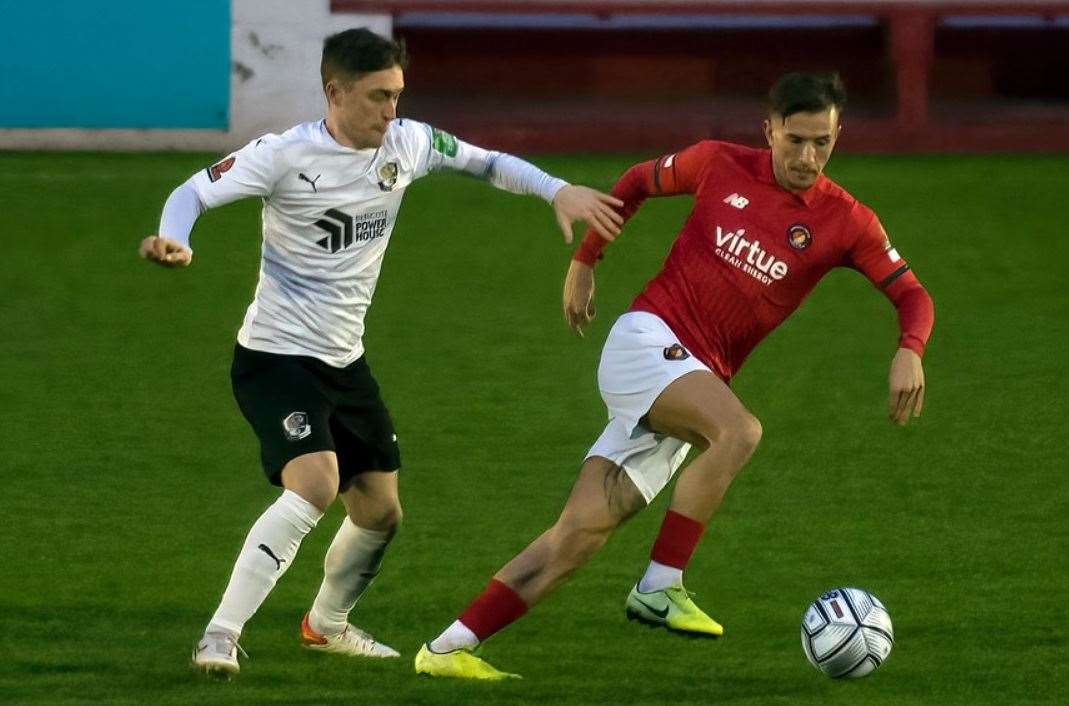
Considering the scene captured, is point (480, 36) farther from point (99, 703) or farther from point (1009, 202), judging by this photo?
point (99, 703)

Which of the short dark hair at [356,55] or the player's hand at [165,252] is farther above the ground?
the short dark hair at [356,55]

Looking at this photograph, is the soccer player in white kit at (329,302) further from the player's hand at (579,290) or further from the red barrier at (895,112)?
the red barrier at (895,112)

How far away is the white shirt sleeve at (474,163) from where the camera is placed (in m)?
6.01

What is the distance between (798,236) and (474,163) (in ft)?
3.45

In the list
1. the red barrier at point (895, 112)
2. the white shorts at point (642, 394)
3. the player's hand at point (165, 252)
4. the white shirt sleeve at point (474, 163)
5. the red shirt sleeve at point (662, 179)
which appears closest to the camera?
the player's hand at point (165, 252)

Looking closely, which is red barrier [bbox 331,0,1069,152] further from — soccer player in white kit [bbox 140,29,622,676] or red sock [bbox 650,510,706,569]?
red sock [bbox 650,510,706,569]

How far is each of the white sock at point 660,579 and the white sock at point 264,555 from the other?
3.27 feet

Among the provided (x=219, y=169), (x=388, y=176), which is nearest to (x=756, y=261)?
(x=388, y=176)

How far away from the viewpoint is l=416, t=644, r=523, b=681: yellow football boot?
577cm

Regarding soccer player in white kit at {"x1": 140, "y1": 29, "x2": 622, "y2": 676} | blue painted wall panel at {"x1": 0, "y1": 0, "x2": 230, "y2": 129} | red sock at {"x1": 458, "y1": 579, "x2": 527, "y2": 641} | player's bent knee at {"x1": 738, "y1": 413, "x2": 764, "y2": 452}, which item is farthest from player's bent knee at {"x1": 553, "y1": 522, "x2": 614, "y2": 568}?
blue painted wall panel at {"x1": 0, "y1": 0, "x2": 230, "y2": 129}

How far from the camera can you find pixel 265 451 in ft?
19.0

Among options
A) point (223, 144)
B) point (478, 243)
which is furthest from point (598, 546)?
point (223, 144)

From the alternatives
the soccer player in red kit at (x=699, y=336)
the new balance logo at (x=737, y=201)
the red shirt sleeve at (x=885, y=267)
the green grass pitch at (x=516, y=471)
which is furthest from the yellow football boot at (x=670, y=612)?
the new balance logo at (x=737, y=201)

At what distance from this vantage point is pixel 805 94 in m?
5.91
